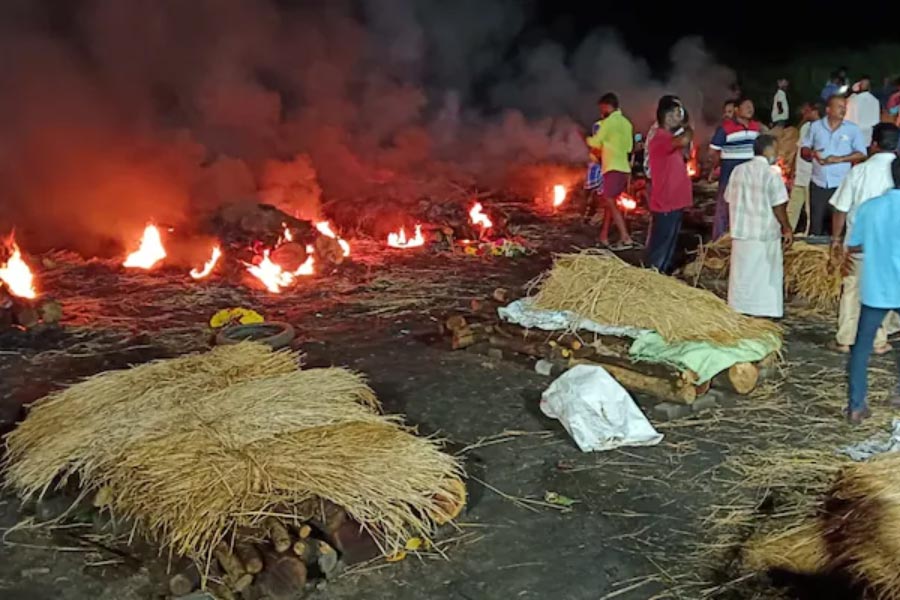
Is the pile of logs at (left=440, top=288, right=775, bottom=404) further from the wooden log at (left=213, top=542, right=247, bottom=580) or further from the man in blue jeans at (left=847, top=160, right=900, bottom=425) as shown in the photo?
the wooden log at (left=213, top=542, right=247, bottom=580)

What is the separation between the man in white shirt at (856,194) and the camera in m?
7.31

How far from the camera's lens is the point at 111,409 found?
597 cm

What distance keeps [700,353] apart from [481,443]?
1.98 metres

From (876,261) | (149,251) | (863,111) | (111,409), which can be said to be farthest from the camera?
(863,111)

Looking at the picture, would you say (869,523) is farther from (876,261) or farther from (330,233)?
(330,233)

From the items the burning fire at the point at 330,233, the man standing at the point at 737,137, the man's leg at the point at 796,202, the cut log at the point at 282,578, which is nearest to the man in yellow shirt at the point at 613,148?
the man standing at the point at 737,137

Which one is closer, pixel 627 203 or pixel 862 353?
pixel 862 353

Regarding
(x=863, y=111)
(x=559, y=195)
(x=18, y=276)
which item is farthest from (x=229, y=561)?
(x=559, y=195)

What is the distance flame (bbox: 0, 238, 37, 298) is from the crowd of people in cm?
722

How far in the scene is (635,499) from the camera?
5.79m

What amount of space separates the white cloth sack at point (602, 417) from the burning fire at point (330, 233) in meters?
6.59

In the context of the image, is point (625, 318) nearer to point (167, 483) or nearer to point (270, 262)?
point (167, 483)

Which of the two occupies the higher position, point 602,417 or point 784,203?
point 784,203

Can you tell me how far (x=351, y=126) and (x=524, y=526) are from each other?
14.4 meters
